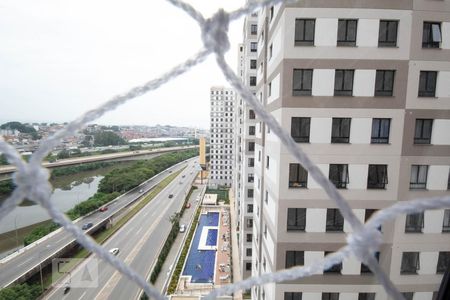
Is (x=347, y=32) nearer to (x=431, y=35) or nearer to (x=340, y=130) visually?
(x=431, y=35)

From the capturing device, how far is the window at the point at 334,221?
1767 mm

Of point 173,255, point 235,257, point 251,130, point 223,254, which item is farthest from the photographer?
point 223,254

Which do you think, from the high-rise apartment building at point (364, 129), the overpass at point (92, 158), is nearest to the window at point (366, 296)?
the high-rise apartment building at point (364, 129)

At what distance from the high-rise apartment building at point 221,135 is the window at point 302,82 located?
44.1ft

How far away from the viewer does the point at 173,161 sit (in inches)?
907

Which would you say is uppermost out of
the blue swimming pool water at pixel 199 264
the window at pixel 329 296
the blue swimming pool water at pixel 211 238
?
the window at pixel 329 296

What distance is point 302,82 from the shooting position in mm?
1836

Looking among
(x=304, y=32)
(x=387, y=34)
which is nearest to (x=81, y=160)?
(x=304, y=32)

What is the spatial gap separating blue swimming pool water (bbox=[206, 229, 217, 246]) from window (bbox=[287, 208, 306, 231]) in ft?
26.2

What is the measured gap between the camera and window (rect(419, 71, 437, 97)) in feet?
5.21

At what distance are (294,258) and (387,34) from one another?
71.2 inches

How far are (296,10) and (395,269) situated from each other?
197cm

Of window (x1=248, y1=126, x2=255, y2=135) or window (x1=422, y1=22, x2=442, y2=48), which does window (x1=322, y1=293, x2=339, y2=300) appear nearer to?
window (x1=422, y1=22, x2=442, y2=48)

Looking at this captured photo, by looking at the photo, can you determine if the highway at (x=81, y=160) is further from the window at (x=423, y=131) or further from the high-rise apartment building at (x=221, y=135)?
the high-rise apartment building at (x=221, y=135)
